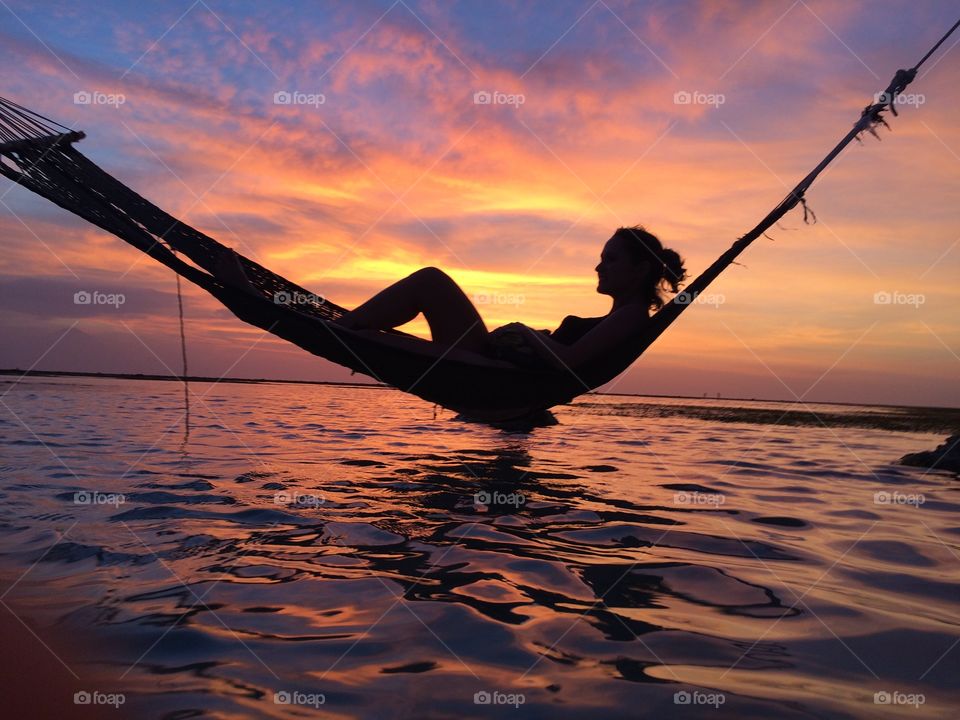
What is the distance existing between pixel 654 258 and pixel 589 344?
2.10 ft

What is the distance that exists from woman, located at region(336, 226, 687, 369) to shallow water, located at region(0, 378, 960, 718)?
76 cm

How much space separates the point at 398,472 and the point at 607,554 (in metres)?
A: 2.02

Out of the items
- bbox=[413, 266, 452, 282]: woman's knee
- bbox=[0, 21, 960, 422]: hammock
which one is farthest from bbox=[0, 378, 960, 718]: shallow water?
bbox=[413, 266, 452, 282]: woman's knee

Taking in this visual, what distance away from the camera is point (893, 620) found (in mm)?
1945

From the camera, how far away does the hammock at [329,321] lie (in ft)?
10.5

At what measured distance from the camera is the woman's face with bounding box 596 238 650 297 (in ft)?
11.4

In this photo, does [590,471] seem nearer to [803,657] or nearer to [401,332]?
[401,332]

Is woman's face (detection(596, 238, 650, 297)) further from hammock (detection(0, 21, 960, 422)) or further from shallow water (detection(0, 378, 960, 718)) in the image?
shallow water (detection(0, 378, 960, 718))

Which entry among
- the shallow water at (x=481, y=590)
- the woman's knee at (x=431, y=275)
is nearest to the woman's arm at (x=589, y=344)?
the woman's knee at (x=431, y=275)

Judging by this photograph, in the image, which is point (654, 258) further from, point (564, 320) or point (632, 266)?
point (564, 320)

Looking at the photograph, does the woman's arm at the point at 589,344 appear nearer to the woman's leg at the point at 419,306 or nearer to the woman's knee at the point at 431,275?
the woman's leg at the point at 419,306

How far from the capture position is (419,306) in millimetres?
3365

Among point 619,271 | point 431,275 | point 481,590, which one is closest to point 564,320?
point 619,271

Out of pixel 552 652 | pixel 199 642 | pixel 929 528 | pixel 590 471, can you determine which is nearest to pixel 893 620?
pixel 552 652
